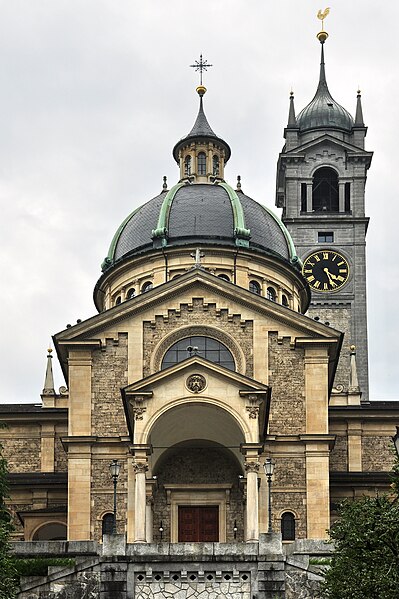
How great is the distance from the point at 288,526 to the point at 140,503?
670 centimetres

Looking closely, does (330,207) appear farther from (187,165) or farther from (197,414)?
(197,414)

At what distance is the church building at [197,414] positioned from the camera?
2217 inches

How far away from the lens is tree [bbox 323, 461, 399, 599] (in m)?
35.3

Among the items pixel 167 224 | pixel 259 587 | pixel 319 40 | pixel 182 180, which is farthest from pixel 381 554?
pixel 319 40

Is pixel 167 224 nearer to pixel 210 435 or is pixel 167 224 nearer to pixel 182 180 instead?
pixel 182 180

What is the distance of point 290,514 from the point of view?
189ft

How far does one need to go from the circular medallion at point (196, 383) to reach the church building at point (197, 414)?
4 centimetres

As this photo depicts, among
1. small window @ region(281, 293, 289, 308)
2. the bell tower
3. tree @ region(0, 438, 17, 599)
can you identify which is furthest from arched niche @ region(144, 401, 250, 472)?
the bell tower

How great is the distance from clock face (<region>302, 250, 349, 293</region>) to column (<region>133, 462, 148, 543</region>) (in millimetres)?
44735

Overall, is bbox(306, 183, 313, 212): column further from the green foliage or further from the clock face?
the green foliage

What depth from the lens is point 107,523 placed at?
2261 inches

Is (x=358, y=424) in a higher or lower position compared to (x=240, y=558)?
higher

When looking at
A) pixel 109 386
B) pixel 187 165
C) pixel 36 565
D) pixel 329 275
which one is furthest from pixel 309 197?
pixel 36 565

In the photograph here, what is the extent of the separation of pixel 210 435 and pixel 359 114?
54.2 meters
